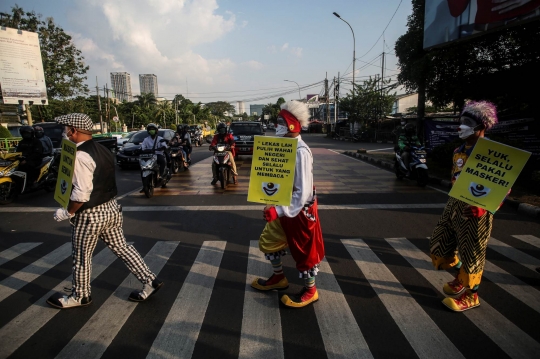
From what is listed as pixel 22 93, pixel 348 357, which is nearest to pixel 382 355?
pixel 348 357

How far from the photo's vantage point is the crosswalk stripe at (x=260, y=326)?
2.63m

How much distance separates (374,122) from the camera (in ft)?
109

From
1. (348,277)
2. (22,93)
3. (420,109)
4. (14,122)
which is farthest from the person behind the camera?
(14,122)

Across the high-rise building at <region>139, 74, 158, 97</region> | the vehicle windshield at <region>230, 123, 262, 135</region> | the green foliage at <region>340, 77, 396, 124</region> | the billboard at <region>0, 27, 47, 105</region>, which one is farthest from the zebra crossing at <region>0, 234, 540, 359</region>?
the high-rise building at <region>139, 74, 158, 97</region>

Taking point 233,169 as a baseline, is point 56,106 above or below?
above

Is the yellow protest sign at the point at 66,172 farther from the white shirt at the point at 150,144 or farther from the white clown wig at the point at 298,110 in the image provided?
the white shirt at the point at 150,144

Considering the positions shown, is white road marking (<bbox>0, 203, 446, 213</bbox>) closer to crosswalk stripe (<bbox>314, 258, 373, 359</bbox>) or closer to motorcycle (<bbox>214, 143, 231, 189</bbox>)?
motorcycle (<bbox>214, 143, 231, 189</bbox>)

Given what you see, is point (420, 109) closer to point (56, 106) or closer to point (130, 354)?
point (130, 354)

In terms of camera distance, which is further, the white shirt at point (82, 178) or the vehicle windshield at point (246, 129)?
the vehicle windshield at point (246, 129)

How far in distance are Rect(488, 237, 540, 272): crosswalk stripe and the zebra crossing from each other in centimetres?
2

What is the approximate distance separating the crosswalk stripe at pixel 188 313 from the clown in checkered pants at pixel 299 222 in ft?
2.61

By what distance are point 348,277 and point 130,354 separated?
7.67ft

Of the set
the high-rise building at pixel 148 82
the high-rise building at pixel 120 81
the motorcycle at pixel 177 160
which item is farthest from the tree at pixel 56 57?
the high-rise building at pixel 148 82

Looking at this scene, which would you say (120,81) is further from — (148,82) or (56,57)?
(56,57)
